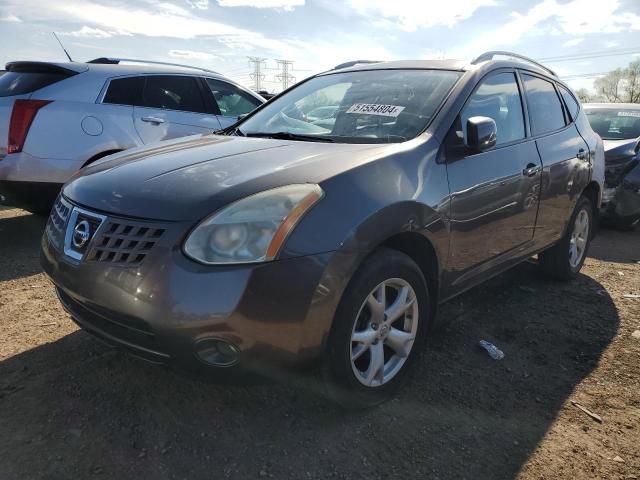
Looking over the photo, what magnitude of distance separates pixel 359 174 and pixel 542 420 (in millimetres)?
1460

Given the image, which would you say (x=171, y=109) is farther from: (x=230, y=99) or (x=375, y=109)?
(x=375, y=109)

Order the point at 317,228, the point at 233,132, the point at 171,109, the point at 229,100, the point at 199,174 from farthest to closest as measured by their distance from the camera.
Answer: the point at 229,100 → the point at 171,109 → the point at 233,132 → the point at 199,174 → the point at 317,228

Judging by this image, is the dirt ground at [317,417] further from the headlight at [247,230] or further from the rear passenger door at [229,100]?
the rear passenger door at [229,100]

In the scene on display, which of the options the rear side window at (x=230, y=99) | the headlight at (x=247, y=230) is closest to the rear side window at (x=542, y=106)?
the headlight at (x=247, y=230)

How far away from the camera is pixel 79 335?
9.86 feet

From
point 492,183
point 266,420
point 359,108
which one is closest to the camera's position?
point 266,420

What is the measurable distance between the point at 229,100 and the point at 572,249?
13.2ft

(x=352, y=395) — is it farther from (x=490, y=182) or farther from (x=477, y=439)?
(x=490, y=182)

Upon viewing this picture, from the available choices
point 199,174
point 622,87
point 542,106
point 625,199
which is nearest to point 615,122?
point 625,199

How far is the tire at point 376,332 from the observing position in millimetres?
2127

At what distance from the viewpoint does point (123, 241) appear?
1.99 metres

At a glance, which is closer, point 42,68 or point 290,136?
point 290,136

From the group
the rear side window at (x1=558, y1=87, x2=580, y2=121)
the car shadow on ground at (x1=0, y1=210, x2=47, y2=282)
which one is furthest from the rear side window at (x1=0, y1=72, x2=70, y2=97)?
the rear side window at (x1=558, y1=87, x2=580, y2=121)

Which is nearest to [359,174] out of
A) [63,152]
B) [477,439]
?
[477,439]
